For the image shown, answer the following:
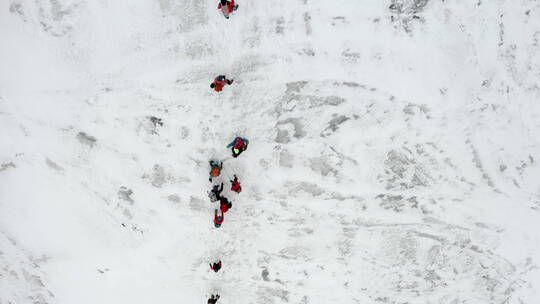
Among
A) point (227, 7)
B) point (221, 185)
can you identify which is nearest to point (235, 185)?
point (221, 185)

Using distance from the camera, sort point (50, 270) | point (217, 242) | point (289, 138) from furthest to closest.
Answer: point (50, 270) → point (217, 242) → point (289, 138)

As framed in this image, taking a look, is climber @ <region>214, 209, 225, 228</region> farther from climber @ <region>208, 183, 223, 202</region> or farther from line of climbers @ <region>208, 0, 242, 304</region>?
climber @ <region>208, 183, 223, 202</region>

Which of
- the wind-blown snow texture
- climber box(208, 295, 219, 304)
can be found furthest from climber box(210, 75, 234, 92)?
climber box(208, 295, 219, 304)

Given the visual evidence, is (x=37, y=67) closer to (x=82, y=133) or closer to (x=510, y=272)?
(x=82, y=133)

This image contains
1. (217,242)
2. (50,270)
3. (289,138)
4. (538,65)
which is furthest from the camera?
(50,270)

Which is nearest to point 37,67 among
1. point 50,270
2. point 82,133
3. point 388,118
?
point 82,133

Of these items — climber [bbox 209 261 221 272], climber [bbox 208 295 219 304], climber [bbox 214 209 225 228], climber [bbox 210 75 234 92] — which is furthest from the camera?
climber [bbox 208 295 219 304]
